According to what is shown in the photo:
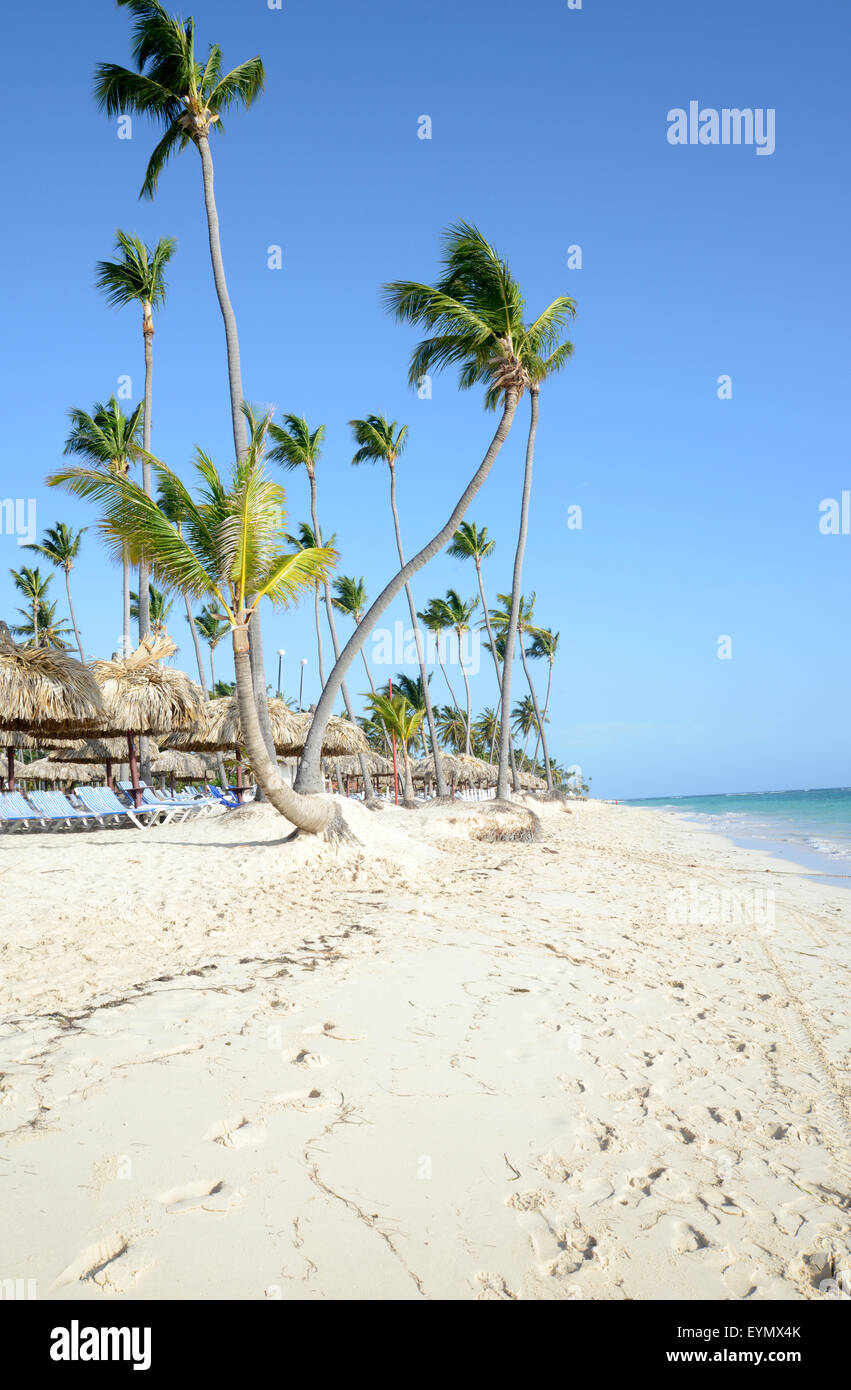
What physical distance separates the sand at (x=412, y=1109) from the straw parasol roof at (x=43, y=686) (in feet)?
23.0

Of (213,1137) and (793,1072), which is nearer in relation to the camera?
(213,1137)

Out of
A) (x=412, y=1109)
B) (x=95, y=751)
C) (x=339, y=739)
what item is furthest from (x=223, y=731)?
(x=412, y=1109)

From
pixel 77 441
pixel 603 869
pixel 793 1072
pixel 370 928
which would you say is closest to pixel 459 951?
pixel 370 928

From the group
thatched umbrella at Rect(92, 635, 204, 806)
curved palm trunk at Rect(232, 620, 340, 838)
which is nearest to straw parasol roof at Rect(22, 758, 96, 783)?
thatched umbrella at Rect(92, 635, 204, 806)

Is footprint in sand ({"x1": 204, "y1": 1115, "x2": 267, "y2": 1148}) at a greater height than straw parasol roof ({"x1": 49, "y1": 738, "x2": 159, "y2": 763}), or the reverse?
straw parasol roof ({"x1": 49, "y1": 738, "x2": 159, "y2": 763})

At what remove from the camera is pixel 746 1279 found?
216cm

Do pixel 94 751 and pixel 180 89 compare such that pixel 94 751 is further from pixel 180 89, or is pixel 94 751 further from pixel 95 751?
pixel 180 89

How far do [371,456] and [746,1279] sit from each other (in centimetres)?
2659

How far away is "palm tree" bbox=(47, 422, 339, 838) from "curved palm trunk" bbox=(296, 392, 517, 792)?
121 centimetres

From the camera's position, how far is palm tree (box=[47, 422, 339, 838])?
26.9 ft

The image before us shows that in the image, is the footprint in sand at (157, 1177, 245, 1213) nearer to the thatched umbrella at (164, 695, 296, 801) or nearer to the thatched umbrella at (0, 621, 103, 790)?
the thatched umbrella at (0, 621, 103, 790)

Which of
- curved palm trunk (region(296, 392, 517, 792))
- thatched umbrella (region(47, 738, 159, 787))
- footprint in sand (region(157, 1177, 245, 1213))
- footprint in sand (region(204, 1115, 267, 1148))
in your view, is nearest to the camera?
footprint in sand (region(157, 1177, 245, 1213))

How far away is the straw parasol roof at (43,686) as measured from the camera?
12508 millimetres
